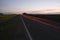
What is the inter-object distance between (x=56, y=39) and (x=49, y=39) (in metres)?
0.39

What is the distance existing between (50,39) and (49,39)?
5cm

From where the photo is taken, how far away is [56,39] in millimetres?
7242

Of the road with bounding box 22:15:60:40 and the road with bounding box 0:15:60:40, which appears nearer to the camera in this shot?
the road with bounding box 22:15:60:40

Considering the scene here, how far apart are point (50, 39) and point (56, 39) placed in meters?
0.34

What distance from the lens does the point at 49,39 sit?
23.6ft

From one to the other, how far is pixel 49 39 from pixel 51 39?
11 centimetres

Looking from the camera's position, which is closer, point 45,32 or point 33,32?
point 45,32

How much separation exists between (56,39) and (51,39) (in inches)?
11.2

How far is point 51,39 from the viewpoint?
7.20 metres

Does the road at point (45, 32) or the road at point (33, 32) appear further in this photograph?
the road at point (33, 32)
